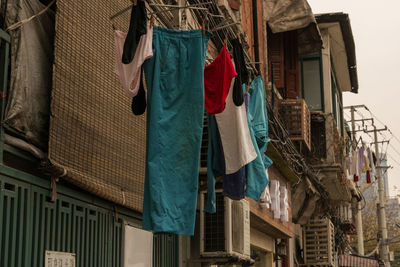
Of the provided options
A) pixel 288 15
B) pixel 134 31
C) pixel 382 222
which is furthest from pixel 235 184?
pixel 382 222

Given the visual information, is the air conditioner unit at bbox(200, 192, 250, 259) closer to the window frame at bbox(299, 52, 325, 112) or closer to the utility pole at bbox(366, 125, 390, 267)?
the window frame at bbox(299, 52, 325, 112)

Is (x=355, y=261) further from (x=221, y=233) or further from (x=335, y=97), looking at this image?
(x=221, y=233)

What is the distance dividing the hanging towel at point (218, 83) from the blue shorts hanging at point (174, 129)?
24 centimetres

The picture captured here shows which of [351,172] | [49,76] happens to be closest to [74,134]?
[49,76]

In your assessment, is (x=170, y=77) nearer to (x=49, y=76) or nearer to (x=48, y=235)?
(x=49, y=76)

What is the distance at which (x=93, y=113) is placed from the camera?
712cm

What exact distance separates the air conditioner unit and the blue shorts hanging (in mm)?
3308

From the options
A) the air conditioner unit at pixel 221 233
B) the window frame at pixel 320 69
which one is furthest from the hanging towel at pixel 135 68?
the window frame at pixel 320 69

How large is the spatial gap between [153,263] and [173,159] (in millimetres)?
2782

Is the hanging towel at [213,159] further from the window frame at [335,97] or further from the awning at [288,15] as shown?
the window frame at [335,97]

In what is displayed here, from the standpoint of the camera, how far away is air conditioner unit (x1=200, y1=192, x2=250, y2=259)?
9.44 meters

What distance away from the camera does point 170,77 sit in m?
6.51

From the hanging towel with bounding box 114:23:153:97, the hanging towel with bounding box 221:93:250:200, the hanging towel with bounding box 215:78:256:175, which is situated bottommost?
the hanging towel with bounding box 221:93:250:200

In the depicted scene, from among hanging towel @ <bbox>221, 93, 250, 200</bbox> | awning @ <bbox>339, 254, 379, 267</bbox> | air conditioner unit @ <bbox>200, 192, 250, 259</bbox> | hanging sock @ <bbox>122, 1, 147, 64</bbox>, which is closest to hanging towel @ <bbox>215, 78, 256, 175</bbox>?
hanging towel @ <bbox>221, 93, 250, 200</bbox>
